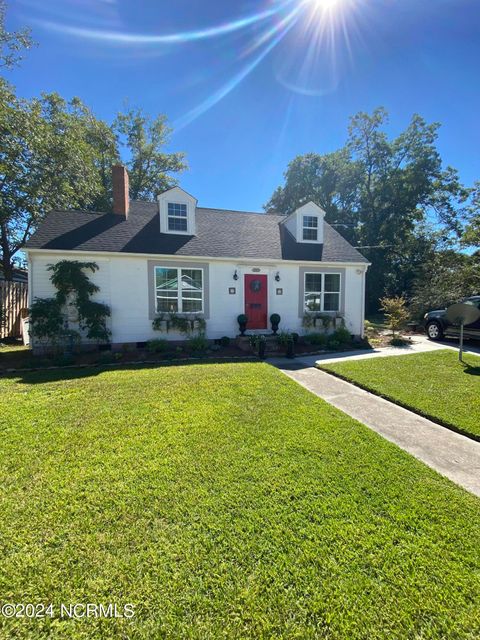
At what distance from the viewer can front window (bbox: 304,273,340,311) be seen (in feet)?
37.1

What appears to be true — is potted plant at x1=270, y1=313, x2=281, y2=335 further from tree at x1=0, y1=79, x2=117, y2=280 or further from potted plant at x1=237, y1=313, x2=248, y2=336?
tree at x1=0, y1=79, x2=117, y2=280

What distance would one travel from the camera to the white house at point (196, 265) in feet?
30.5

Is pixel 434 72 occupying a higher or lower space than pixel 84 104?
lower

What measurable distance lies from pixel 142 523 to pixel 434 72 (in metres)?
13.7

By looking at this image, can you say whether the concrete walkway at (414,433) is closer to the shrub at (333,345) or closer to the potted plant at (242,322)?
the shrub at (333,345)

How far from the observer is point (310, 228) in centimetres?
1224

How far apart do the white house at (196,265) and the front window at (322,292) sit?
4 centimetres

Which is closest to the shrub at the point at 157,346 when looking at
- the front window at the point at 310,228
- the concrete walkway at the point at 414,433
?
the concrete walkway at the point at 414,433

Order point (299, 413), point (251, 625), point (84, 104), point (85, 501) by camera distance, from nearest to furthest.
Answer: point (251, 625), point (85, 501), point (299, 413), point (84, 104)

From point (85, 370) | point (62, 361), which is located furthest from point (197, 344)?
point (62, 361)

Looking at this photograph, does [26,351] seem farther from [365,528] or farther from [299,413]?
[365,528]

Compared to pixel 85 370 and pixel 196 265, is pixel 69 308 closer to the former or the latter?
pixel 85 370

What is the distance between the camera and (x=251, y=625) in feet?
5.28

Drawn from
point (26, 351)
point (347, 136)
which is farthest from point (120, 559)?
point (347, 136)
